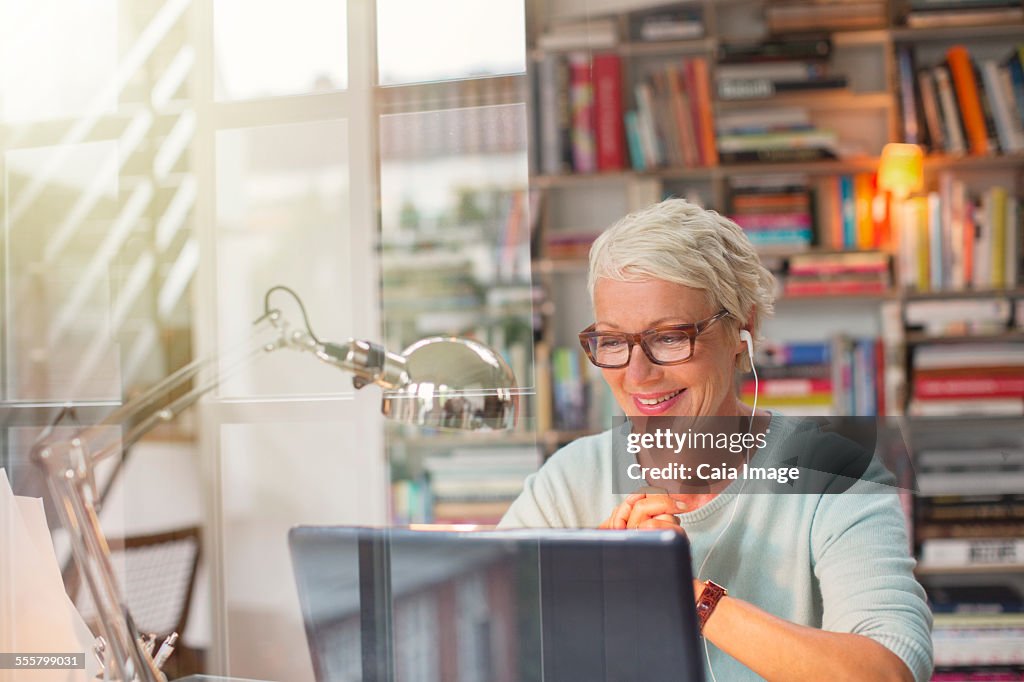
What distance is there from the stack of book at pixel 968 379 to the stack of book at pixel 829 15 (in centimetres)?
94

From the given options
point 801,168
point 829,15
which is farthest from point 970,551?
point 829,15

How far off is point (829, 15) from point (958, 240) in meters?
0.73

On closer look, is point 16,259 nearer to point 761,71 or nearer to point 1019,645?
point 761,71

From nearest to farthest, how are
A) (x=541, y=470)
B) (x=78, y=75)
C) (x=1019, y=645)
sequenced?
1. (x=541, y=470)
2. (x=78, y=75)
3. (x=1019, y=645)

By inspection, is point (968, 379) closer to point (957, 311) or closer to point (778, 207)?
Answer: point (957, 311)

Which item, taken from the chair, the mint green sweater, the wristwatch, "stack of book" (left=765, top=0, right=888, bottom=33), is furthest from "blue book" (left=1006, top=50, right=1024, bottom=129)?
the chair

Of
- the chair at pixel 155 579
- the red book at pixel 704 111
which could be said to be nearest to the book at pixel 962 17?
the red book at pixel 704 111

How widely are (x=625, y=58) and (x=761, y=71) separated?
398 mm

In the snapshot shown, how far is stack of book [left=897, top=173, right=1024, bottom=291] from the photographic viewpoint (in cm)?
255

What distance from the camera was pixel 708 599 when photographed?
113cm

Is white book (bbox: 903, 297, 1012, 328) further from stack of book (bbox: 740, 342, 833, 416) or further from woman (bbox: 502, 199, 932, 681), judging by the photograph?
woman (bbox: 502, 199, 932, 681)

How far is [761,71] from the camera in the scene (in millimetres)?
2662

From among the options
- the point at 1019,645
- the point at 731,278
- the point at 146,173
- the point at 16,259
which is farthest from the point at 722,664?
the point at 1019,645

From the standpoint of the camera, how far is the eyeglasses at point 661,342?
119 centimetres
